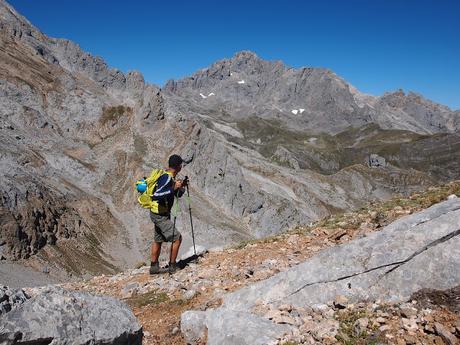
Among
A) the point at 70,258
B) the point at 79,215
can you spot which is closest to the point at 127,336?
the point at 70,258

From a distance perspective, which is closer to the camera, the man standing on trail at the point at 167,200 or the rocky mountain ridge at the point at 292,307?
the rocky mountain ridge at the point at 292,307

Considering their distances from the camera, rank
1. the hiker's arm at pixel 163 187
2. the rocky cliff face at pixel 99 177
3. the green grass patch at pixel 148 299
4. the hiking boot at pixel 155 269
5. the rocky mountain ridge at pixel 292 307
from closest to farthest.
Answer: the rocky mountain ridge at pixel 292 307 < the green grass patch at pixel 148 299 < the hiker's arm at pixel 163 187 < the hiking boot at pixel 155 269 < the rocky cliff face at pixel 99 177

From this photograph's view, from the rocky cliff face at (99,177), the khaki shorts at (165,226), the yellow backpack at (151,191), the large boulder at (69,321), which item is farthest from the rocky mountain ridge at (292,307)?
the rocky cliff face at (99,177)

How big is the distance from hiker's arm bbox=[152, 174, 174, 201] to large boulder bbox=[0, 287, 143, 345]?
5382 mm

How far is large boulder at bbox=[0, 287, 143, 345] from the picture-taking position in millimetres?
6062

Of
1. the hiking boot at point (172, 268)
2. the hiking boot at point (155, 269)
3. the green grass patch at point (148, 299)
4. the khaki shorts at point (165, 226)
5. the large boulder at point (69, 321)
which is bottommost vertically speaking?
the green grass patch at point (148, 299)

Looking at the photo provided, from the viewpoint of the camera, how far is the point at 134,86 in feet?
479

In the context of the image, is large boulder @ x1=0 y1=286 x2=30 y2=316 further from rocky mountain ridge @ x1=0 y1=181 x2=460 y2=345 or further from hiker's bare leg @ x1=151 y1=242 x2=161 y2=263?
hiker's bare leg @ x1=151 y1=242 x2=161 y2=263

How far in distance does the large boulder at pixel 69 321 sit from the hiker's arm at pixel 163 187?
5.38 metres

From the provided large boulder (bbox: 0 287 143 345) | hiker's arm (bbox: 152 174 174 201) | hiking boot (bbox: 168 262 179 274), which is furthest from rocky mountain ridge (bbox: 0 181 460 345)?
hiker's arm (bbox: 152 174 174 201)

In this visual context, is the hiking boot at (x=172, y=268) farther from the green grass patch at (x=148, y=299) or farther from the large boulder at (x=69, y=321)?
the large boulder at (x=69, y=321)

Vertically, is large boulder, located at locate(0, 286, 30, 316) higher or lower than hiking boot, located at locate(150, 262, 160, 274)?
higher

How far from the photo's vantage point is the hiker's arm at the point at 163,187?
12773mm

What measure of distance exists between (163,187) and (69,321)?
21.3 ft
